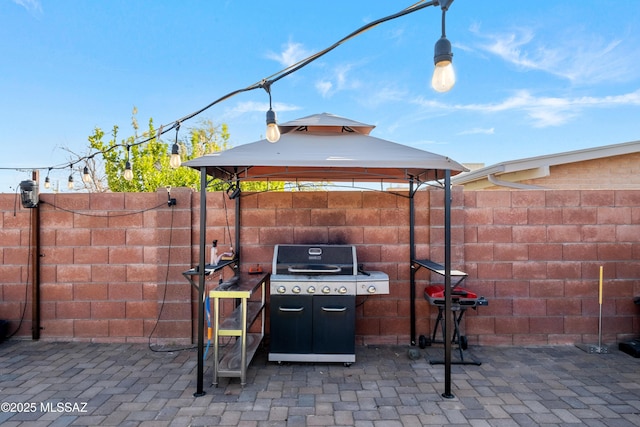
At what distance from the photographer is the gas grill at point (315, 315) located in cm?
317

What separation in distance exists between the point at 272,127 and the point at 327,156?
0.53 metres

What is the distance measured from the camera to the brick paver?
238 centimetres

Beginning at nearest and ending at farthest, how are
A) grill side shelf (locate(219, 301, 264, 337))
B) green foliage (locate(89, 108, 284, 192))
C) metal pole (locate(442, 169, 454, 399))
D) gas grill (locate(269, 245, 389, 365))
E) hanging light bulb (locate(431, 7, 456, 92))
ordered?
hanging light bulb (locate(431, 7, 456, 92)) < metal pole (locate(442, 169, 454, 399)) < grill side shelf (locate(219, 301, 264, 337)) < gas grill (locate(269, 245, 389, 365)) < green foliage (locate(89, 108, 284, 192))

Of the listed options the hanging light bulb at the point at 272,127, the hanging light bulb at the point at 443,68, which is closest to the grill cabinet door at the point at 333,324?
the hanging light bulb at the point at 272,127

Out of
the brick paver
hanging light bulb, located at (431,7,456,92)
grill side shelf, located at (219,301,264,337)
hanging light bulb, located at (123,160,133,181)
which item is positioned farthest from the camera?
hanging light bulb, located at (123,160,133,181)

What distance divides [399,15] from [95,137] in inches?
369

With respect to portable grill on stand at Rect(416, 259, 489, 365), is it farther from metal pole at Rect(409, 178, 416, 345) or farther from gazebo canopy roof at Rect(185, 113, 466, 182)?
gazebo canopy roof at Rect(185, 113, 466, 182)

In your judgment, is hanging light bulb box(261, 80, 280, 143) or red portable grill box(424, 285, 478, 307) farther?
red portable grill box(424, 285, 478, 307)

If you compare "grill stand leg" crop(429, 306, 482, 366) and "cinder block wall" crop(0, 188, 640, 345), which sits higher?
"cinder block wall" crop(0, 188, 640, 345)

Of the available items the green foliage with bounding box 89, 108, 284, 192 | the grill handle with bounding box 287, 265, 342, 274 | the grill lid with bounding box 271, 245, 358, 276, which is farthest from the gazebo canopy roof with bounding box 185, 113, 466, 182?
the green foliage with bounding box 89, 108, 284, 192

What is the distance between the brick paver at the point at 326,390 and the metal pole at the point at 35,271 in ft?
0.99

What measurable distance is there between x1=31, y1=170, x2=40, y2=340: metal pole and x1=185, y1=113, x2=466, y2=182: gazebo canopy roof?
242cm

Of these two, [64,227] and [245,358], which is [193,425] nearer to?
[245,358]

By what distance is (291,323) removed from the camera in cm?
321
